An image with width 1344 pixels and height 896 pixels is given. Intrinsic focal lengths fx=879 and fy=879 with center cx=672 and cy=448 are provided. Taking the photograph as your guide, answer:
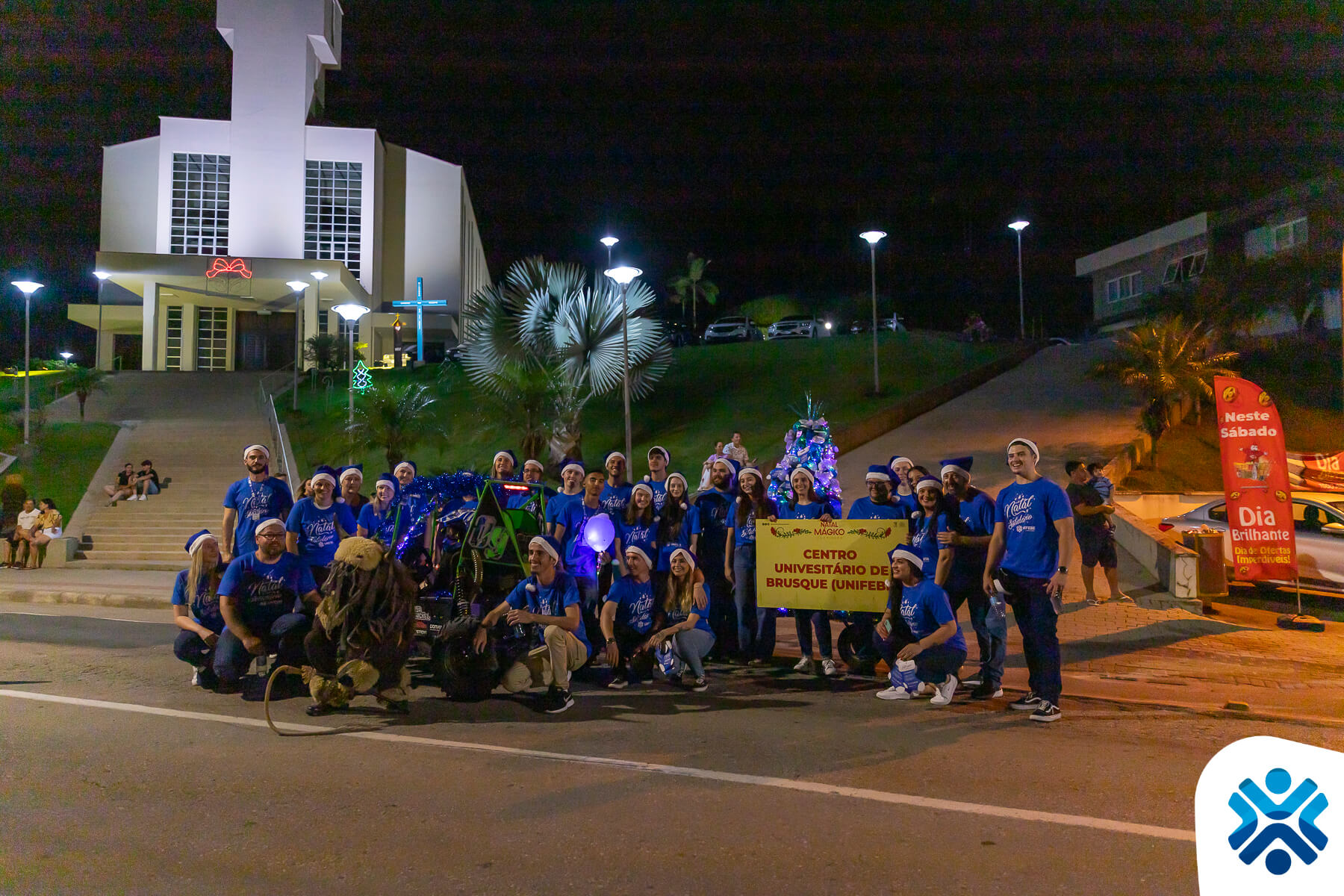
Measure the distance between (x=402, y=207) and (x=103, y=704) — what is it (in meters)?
48.7

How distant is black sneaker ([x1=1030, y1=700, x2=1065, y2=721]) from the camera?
6.23 metres

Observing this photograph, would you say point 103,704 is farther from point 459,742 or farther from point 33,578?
point 33,578

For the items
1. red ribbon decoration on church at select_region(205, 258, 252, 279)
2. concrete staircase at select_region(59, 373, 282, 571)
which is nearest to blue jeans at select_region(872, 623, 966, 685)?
concrete staircase at select_region(59, 373, 282, 571)

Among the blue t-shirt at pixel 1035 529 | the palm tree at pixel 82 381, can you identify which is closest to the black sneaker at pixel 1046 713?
the blue t-shirt at pixel 1035 529

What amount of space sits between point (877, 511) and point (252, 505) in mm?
5606

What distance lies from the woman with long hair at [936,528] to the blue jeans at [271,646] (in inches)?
194

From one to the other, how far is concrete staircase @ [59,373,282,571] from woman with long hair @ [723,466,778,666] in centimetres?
1180

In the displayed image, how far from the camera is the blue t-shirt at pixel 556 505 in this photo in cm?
836

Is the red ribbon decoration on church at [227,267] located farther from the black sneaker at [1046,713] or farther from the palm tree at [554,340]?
the black sneaker at [1046,713]

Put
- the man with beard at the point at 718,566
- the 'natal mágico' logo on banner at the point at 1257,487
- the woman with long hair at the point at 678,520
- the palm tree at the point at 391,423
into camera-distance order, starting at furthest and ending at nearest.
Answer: the palm tree at the point at 391,423
the 'natal mágico' logo on banner at the point at 1257,487
the man with beard at the point at 718,566
the woman with long hair at the point at 678,520

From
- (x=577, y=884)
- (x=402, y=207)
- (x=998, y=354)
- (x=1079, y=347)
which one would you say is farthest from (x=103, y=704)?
(x=402, y=207)

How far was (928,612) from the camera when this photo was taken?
6836mm

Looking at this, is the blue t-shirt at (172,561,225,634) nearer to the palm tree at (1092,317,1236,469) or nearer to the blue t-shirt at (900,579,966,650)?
the blue t-shirt at (900,579,966,650)

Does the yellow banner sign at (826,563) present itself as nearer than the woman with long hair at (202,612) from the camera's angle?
No
